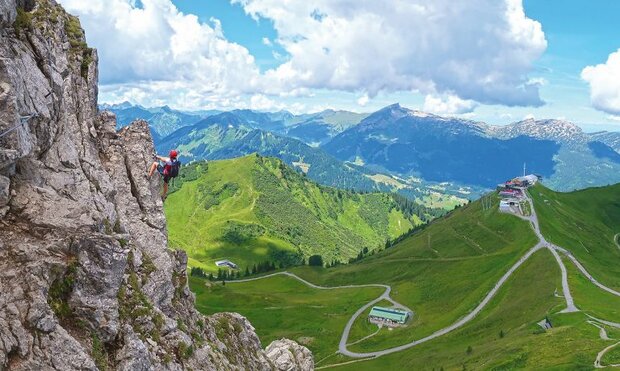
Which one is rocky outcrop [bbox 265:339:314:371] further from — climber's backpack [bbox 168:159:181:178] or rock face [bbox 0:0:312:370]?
climber's backpack [bbox 168:159:181:178]

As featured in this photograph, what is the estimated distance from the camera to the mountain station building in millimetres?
190125

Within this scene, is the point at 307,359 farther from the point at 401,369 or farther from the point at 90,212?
the point at 401,369

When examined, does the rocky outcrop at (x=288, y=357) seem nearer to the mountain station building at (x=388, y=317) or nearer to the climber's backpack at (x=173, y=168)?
the climber's backpack at (x=173, y=168)

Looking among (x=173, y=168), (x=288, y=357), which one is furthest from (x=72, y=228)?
(x=288, y=357)

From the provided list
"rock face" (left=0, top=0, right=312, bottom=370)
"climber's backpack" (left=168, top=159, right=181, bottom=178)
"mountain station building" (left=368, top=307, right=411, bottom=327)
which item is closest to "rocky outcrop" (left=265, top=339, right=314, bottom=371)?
"rock face" (left=0, top=0, right=312, bottom=370)

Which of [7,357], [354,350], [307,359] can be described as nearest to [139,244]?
[7,357]

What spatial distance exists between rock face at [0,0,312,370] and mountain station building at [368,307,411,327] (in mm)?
157454

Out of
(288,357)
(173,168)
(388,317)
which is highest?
(173,168)

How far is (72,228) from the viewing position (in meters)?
28.9

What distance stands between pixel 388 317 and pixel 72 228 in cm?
17878

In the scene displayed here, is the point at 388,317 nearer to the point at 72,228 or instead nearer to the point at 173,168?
the point at 173,168

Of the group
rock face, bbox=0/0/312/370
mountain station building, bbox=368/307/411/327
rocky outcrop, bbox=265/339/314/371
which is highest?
rock face, bbox=0/0/312/370

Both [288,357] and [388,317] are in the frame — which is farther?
[388,317]

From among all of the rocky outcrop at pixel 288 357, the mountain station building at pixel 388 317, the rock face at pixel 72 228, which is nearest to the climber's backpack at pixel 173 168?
the rock face at pixel 72 228
